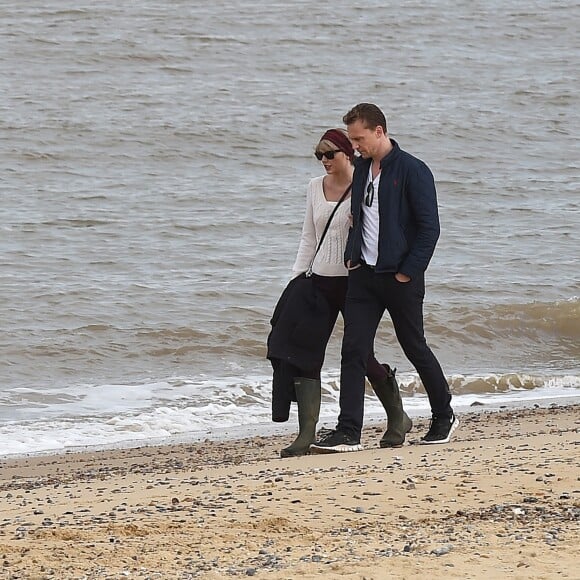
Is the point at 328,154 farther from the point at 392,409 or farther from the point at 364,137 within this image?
the point at 392,409

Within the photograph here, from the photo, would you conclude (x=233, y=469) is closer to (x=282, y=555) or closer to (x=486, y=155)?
(x=282, y=555)

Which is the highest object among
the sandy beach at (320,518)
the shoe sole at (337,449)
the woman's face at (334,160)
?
the woman's face at (334,160)

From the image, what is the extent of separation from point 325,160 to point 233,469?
1.57 m

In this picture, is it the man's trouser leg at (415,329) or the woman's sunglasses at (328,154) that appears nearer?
the man's trouser leg at (415,329)

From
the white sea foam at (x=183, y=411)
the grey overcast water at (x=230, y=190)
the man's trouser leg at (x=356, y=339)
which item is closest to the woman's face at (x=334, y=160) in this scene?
the man's trouser leg at (x=356, y=339)

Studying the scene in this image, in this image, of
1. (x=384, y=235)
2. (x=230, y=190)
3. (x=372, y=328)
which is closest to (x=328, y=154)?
(x=384, y=235)

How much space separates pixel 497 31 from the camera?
30281 mm

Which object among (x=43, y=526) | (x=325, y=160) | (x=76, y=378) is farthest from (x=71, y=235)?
(x=43, y=526)

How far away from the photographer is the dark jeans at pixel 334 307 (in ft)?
21.0

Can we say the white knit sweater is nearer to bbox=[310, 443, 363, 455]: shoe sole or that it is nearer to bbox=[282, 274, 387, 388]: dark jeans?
bbox=[282, 274, 387, 388]: dark jeans

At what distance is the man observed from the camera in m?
6.02

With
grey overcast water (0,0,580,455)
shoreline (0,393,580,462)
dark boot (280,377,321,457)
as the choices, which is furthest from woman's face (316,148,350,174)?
grey overcast water (0,0,580,455)

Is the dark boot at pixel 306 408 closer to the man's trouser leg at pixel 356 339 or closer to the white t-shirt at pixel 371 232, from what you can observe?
the man's trouser leg at pixel 356 339

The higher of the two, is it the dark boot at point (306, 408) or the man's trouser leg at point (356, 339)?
the man's trouser leg at point (356, 339)
